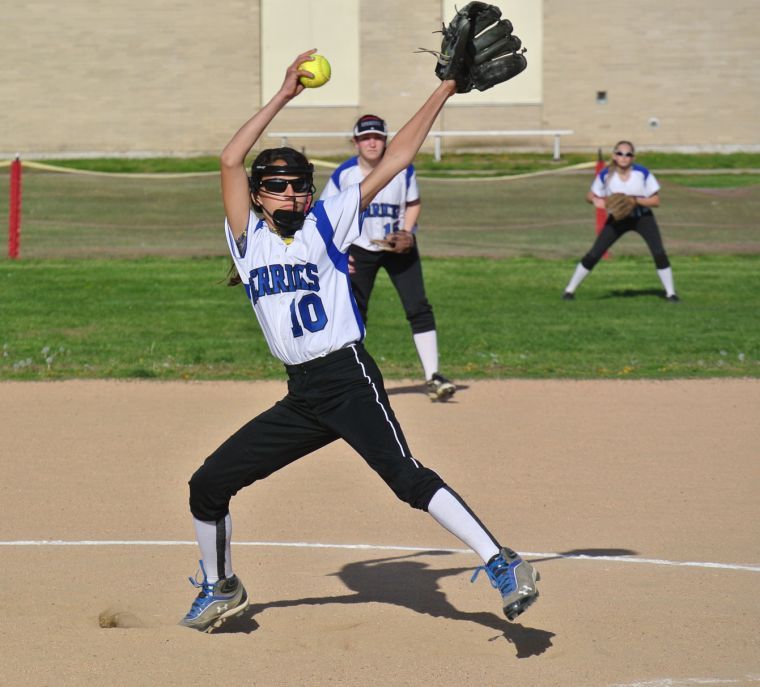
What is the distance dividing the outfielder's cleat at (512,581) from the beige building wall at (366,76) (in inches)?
1303

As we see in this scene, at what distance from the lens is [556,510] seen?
800 cm

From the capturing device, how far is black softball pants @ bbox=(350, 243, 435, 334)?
11.0 metres

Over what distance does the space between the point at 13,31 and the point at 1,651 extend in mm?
35494

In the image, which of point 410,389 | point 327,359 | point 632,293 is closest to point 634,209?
point 632,293

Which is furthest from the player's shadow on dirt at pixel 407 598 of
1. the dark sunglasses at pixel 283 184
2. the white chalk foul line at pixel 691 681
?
the dark sunglasses at pixel 283 184

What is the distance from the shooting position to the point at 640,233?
17.3m

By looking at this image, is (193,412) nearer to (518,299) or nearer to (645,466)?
(645,466)

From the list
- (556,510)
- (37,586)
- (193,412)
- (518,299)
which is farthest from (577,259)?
(37,586)

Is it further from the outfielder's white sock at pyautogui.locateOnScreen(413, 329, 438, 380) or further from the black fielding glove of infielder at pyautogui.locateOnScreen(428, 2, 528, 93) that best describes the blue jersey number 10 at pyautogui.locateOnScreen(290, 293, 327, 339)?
the outfielder's white sock at pyautogui.locateOnScreen(413, 329, 438, 380)

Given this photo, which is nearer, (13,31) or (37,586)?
(37,586)

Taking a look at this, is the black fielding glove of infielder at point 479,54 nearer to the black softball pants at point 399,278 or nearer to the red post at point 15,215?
the black softball pants at point 399,278

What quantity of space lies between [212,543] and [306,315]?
1.15 meters

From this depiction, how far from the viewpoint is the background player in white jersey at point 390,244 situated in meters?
10.7

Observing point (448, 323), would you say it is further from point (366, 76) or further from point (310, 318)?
point (366, 76)
